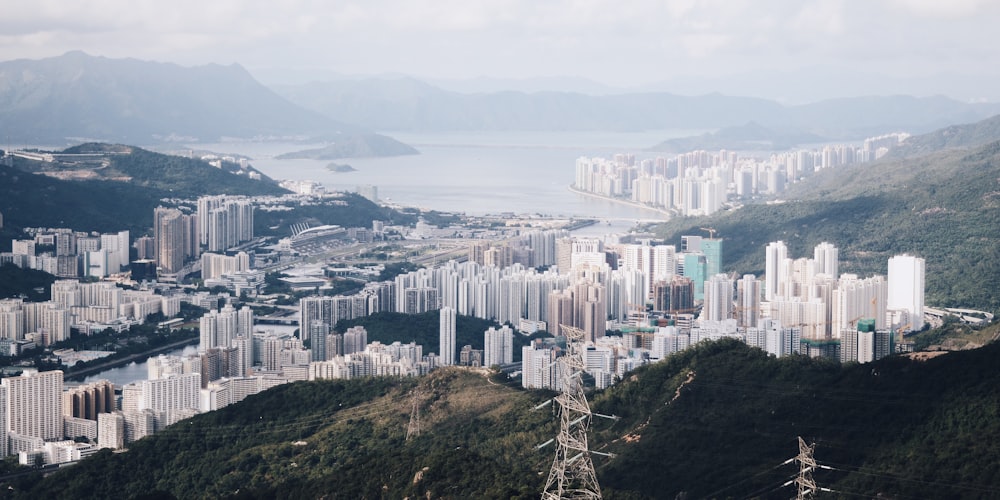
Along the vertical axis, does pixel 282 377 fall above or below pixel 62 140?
below

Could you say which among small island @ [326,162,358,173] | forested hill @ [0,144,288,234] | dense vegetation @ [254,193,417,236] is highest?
small island @ [326,162,358,173]

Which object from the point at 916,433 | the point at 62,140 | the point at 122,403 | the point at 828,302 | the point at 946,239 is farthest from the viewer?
the point at 62,140

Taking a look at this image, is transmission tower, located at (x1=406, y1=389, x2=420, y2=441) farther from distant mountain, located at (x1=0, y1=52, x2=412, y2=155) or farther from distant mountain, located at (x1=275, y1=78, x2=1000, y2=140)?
distant mountain, located at (x1=275, y1=78, x2=1000, y2=140)

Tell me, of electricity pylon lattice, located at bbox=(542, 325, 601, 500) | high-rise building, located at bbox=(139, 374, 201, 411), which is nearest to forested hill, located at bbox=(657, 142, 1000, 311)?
high-rise building, located at bbox=(139, 374, 201, 411)

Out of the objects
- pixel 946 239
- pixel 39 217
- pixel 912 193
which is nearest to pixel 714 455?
pixel 946 239

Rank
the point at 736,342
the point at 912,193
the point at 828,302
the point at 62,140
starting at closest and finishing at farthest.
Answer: the point at 736,342, the point at 828,302, the point at 912,193, the point at 62,140

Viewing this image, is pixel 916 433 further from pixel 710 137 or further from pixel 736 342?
pixel 710 137
